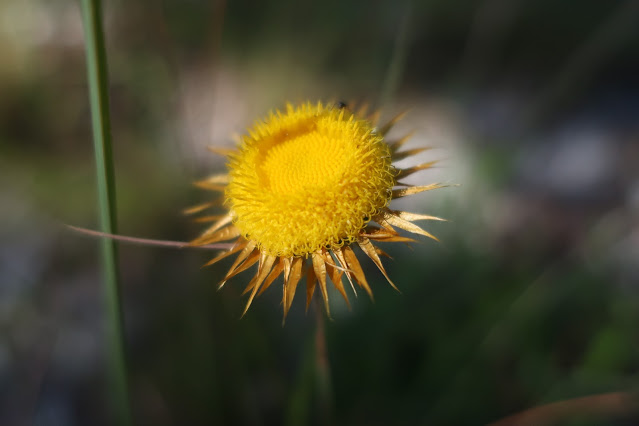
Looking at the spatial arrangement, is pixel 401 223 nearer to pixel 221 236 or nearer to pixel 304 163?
pixel 304 163

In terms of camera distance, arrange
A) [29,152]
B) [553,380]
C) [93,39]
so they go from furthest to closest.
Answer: [29,152]
[553,380]
[93,39]

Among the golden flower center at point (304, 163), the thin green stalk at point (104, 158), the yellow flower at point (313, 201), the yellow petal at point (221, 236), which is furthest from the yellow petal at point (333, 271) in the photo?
the thin green stalk at point (104, 158)

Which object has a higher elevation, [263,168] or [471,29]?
[471,29]

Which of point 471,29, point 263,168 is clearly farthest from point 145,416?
point 471,29

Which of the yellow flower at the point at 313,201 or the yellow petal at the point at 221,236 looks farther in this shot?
the yellow petal at the point at 221,236

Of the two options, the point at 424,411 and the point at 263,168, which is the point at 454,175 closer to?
the point at 424,411

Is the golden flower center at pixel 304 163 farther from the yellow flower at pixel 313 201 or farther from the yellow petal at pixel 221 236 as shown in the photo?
the yellow petal at pixel 221 236

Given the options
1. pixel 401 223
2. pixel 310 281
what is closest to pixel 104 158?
pixel 310 281

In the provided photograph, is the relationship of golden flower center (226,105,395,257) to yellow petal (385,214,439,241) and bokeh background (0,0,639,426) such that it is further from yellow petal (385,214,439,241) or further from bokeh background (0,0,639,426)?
bokeh background (0,0,639,426)
